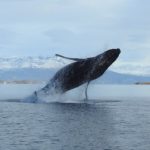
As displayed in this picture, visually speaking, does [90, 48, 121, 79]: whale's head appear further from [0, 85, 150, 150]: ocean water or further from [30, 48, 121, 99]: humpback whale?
[0, 85, 150, 150]: ocean water

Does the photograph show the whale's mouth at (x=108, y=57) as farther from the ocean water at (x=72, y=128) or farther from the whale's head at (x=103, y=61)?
the ocean water at (x=72, y=128)

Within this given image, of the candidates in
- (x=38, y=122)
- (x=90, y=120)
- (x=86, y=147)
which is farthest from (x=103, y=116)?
(x=86, y=147)

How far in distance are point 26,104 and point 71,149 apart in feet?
126

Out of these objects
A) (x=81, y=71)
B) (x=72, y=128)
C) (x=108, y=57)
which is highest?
(x=108, y=57)

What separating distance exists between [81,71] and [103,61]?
4.28 m

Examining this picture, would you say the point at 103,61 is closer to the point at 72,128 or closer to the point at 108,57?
the point at 108,57

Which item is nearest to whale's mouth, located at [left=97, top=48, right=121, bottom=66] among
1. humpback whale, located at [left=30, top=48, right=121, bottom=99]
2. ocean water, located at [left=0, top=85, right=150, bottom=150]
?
humpback whale, located at [left=30, top=48, right=121, bottom=99]

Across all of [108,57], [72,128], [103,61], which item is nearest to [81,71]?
[103,61]

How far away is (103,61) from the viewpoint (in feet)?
184

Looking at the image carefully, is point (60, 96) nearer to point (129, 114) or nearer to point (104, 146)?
point (129, 114)

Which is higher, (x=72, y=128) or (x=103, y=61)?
(x=103, y=61)

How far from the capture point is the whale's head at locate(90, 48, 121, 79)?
5441 centimetres

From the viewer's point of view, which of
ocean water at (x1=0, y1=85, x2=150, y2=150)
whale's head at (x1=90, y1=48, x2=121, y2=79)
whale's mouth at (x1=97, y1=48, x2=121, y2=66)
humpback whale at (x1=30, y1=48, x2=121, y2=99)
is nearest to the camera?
ocean water at (x1=0, y1=85, x2=150, y2=150)

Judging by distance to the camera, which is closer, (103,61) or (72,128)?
(72,128)
